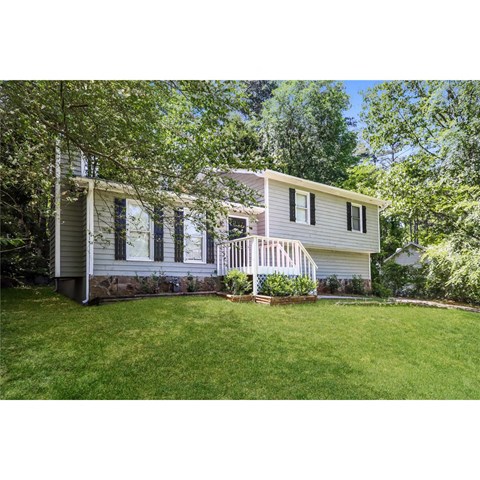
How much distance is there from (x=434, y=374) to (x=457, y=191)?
1.88 meters

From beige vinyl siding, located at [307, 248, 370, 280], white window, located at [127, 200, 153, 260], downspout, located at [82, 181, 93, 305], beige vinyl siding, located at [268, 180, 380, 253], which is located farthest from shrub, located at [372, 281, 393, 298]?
downspout, located at [82, 181, 93, 305]

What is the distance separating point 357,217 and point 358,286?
1.45 m

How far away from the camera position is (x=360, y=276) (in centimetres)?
652

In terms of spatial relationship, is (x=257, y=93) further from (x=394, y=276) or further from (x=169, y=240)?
(x=394, y=276)

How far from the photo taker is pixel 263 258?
4.32 metres

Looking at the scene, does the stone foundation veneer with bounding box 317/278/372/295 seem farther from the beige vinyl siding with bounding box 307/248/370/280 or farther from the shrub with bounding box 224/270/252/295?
the shrub with bounding box 224/270/252/295

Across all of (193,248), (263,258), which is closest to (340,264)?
(263,258)

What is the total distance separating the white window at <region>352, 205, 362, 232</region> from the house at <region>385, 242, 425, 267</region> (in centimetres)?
89

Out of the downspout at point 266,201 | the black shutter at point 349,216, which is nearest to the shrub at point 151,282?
the downspout at point 266,201

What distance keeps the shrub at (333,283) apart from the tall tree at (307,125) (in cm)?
212

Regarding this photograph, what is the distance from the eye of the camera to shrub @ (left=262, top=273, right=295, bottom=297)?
406 centimetres

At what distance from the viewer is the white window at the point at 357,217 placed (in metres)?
6.57
